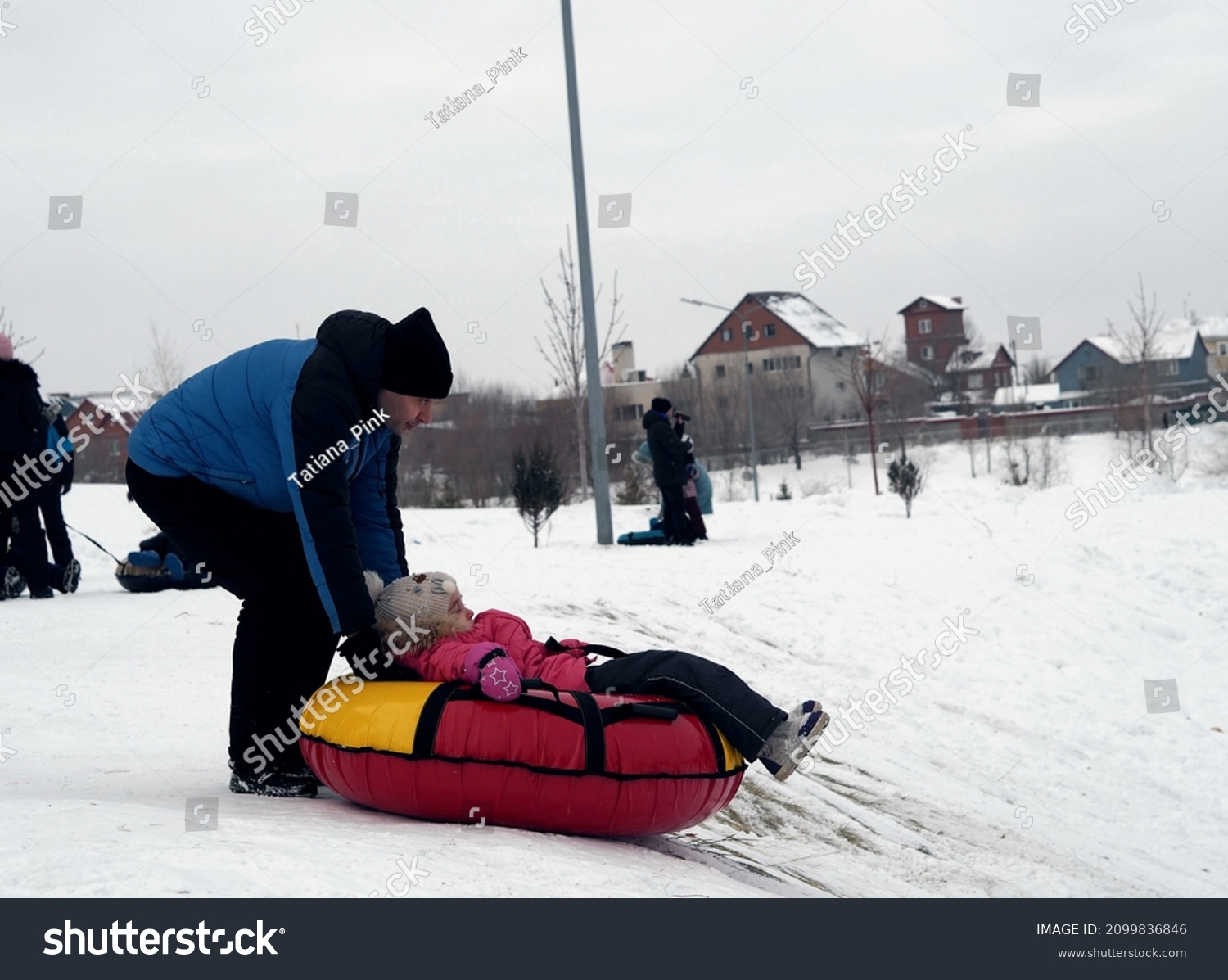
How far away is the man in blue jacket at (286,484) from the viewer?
3836 mm

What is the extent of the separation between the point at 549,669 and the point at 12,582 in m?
7.62

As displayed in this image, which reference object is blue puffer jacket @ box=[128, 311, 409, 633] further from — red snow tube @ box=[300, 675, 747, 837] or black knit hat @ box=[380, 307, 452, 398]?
red snow tube @ box=[300, 675, 747, 837]

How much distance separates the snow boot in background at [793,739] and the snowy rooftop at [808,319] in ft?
166

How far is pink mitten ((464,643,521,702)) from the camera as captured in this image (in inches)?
157

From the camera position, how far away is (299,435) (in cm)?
381

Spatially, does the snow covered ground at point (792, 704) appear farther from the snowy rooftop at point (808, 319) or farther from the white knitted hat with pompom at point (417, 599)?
the snowy rooftop at point (808, 319)

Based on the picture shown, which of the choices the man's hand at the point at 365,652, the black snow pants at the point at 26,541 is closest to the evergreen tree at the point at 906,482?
the black snow pants at the point at 26,541

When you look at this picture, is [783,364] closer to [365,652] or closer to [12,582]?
[12,582]

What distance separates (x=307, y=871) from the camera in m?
3.06

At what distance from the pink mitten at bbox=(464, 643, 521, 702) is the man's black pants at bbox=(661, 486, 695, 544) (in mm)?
10312

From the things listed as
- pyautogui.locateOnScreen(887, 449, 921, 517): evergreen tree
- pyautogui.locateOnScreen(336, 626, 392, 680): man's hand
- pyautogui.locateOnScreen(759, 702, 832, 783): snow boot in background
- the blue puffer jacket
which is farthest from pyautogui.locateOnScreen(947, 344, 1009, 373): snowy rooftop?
the blue puffer jacket

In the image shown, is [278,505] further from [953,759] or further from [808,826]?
[953,759]
